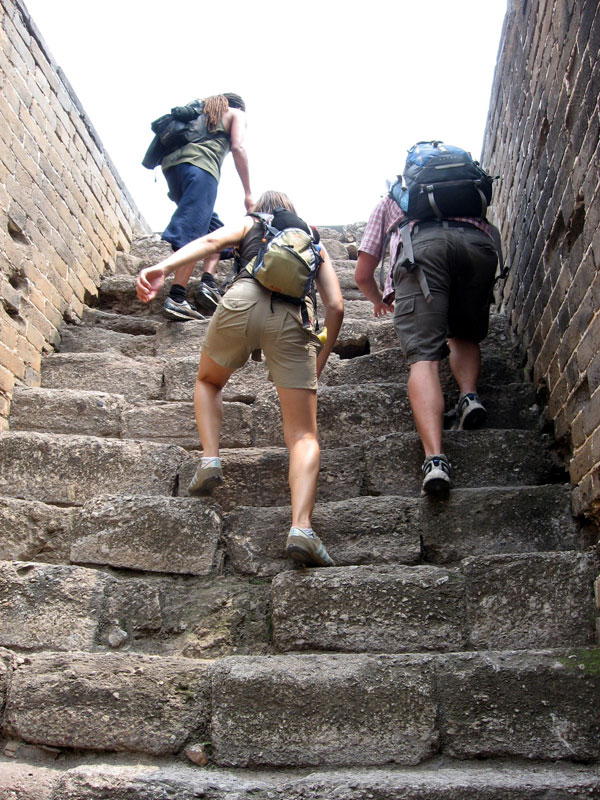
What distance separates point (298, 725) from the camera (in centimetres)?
231

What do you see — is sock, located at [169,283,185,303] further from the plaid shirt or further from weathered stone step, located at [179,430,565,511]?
weathered stone step, located at [179,430,565,511]

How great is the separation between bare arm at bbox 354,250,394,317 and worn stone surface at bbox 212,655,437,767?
2180mm

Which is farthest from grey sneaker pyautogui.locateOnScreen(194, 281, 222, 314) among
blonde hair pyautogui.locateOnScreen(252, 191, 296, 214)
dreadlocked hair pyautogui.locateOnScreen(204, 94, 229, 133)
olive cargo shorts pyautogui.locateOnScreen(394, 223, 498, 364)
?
olive cargo shorts pyautogui.locateOnScreen(394, 223, 498, 364)

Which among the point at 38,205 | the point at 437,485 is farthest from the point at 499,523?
the point at 38,205

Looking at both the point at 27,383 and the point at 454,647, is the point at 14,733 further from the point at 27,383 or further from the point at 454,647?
the point at 27,383

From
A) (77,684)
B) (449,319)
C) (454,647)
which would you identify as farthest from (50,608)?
(449,319)

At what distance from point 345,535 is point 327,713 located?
81cm

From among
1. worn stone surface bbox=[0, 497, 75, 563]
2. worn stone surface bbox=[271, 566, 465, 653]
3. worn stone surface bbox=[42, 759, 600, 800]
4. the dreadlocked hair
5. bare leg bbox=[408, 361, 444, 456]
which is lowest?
worn stone surface bbox=[42, 759, 600, 800]

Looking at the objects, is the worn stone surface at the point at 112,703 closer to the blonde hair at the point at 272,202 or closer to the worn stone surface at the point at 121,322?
the blonde hair at the point at 272,202

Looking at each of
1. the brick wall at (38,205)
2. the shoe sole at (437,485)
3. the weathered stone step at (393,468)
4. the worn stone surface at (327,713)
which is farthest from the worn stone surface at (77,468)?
the worn stone surface at (327,713)

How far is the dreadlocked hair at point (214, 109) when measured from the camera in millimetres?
5730

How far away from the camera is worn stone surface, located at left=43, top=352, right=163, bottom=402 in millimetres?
4352

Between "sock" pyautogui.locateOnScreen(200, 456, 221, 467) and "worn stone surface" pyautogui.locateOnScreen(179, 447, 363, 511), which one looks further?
"worn stone surface" pyautogui.locateOnScreen(179, 447, 363, 511)

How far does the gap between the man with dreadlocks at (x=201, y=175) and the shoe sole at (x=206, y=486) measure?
211 centimetres
